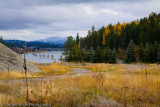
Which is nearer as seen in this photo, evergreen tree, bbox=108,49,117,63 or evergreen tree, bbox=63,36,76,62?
evergreen tree, bbox=108,49,117,63

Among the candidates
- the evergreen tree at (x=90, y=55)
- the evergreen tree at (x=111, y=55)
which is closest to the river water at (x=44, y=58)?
the evergreen tree at (x=90, y=55)

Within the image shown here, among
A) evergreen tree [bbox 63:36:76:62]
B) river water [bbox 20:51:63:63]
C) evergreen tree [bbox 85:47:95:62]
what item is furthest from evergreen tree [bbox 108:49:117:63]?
river water [bbox 20:51:63:63]

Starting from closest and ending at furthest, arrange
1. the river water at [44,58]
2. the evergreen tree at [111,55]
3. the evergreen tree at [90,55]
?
1. the evergreen tree at [111,55]
2. the evergreen tree at [90,55]
3. the river water at [44,58]

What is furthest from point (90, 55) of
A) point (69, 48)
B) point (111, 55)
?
point (111, 55)

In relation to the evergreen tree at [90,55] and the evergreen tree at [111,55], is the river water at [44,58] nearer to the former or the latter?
the evergreen tree at [90,55]

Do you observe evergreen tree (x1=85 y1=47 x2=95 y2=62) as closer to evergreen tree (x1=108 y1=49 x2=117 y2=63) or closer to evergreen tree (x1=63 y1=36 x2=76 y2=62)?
evergreen tree (x1=108 y1=49 x2=117 y2=63)

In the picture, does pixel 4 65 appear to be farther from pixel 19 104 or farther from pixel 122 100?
pixel 122 100

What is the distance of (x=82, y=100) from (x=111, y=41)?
9199cm

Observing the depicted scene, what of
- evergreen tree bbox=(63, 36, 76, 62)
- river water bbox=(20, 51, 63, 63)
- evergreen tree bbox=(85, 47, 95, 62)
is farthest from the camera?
river water bbox=(20, 51, 63, 63)

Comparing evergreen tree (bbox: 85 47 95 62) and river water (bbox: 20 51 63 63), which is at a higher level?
evergreen tree (bbox: 85 47 95 62)

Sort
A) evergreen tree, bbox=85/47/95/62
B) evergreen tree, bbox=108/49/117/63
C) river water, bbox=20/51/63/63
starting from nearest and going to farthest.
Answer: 1. evergreen tree, bbox=108/49/117/63
2. evergreen tree, bbox=85/47/95/62
3. river water, bbox=20/51/63/63

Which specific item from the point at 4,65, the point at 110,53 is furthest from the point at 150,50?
the point at 4,65

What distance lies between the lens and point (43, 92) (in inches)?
161

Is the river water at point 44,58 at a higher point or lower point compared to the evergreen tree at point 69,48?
lower
